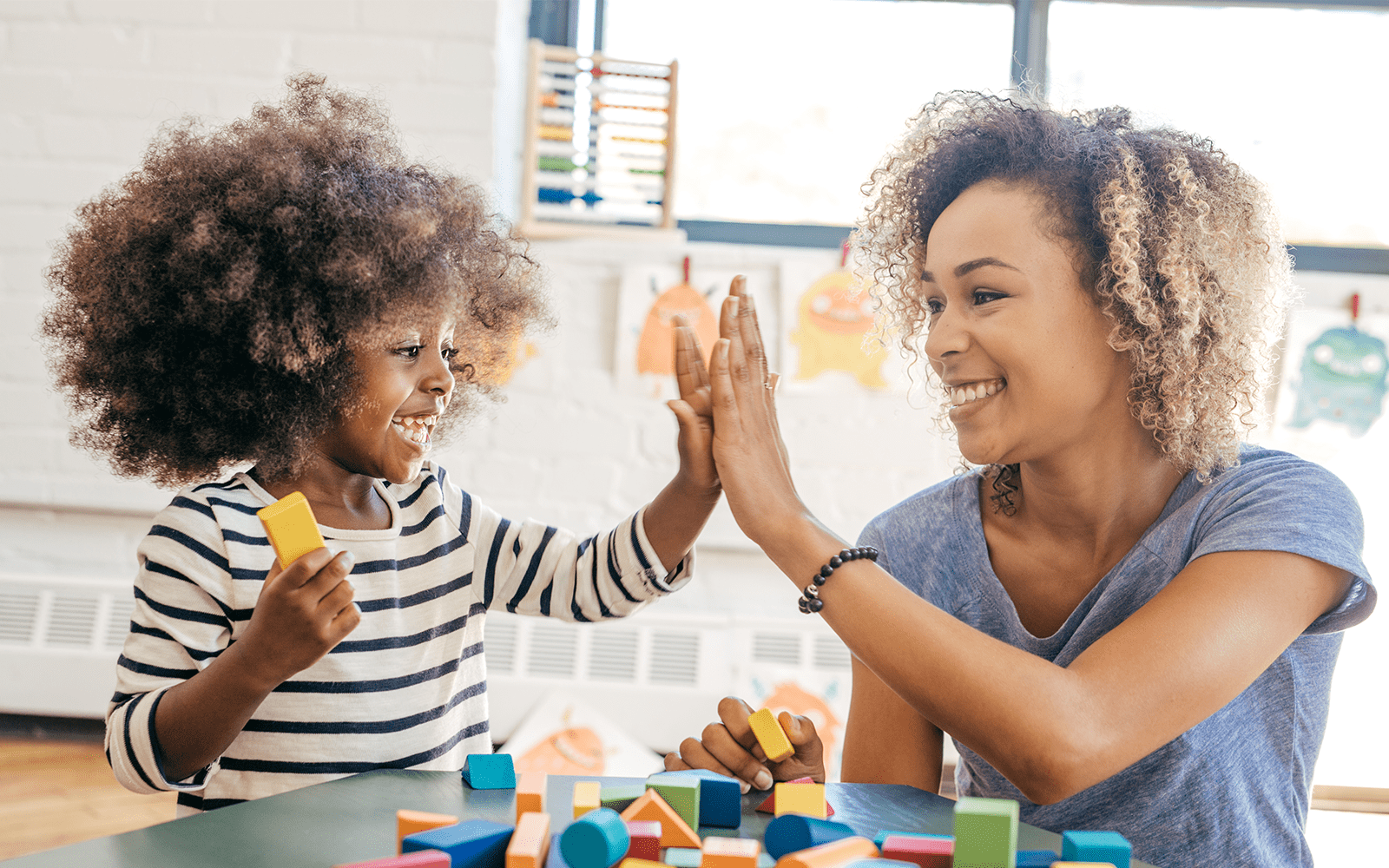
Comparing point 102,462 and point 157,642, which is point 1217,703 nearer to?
point 157,642

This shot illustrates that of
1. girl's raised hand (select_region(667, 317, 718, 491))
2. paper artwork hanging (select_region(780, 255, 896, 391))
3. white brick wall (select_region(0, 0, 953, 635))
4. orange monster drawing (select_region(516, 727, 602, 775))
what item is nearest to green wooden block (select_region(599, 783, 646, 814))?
girl's raised hand (select_region(667, 317, 718, 491))

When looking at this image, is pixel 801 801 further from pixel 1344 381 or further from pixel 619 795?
pixel 1344 381

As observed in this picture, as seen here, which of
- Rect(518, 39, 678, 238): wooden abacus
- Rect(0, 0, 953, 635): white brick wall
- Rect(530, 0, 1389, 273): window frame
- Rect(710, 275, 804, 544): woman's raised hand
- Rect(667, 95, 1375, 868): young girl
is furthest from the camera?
Rect(530, 0, 1389, 273): window frame

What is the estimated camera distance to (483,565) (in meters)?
1.02

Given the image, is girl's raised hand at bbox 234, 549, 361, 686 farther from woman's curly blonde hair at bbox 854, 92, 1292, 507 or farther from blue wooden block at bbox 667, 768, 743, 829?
woman's curly blonde hair at bbox 854, 92, 1292, 507

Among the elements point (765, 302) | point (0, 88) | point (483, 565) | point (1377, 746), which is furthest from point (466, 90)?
point (1377, 746)

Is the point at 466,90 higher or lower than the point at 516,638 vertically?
higher

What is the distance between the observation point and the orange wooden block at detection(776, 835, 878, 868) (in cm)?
51

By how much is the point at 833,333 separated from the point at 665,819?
4.93 ft

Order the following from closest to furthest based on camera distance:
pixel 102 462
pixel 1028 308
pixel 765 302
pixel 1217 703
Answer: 1. pixel 1217 703
2. pixel 1028 308
3. pixel 102 462
4. pixel 765 302

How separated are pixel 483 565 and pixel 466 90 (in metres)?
1.21

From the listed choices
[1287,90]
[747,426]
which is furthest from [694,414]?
[1287,90]

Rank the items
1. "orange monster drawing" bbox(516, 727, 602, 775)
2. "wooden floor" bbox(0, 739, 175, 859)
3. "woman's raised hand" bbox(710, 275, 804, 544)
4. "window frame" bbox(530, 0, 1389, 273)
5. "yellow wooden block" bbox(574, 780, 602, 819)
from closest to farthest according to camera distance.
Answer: "yellow wooden block" bbox(574, 780, 602, 819), "woman's raised hand" bbox(710, 275, 804, 544), "wooden floor" bbox(0, 739, 175, 859), "orange monster drawing" bbox(516, 727, 602, 775), "window frame" bbox(530, 0, 1389, 273)

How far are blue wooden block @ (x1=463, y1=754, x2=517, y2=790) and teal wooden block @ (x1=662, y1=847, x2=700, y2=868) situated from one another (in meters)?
0.17
